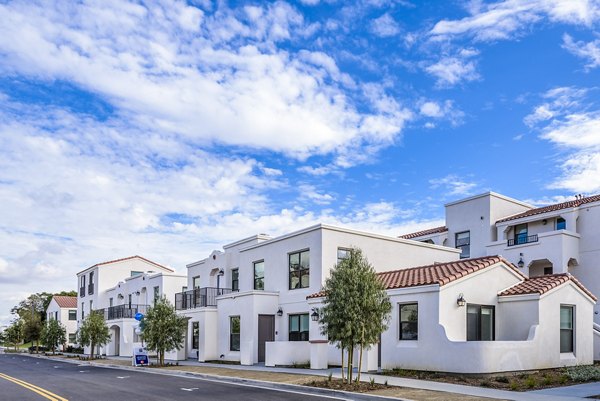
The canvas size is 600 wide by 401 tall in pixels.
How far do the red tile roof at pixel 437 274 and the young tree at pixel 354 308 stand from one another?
3.61 metres

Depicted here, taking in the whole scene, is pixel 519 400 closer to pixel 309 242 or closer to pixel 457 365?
pixel 457 365

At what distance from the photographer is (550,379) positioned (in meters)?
16.5

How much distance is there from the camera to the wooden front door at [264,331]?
27438mm

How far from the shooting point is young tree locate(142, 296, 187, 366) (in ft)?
94.4

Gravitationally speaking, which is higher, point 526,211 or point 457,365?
point 526,211

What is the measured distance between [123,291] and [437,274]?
115ft

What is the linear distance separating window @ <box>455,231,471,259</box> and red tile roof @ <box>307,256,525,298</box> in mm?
14056

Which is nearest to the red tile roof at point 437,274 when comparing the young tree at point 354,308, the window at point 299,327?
the window at point 299,327

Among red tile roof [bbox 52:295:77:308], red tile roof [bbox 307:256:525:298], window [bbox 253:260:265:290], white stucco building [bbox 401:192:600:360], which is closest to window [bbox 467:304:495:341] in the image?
red tile roof [bbox 307:256:525:298]

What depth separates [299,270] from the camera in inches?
1070

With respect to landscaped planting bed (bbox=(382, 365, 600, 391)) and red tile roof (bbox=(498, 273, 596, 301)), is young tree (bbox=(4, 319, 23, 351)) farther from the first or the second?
red tile roof (bbox=(498, 273, 596, 301))

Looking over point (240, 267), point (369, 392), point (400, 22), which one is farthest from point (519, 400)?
point (240, 267)

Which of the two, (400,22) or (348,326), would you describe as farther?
(400,22)

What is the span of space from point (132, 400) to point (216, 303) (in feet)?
58.7
